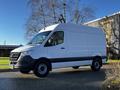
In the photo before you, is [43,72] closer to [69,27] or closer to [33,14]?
[69,27]

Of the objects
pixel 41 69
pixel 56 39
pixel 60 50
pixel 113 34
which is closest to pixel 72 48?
pixel 60 50

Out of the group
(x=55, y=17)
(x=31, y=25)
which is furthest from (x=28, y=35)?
(x=55, y=17)

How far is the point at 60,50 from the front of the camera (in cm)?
1875

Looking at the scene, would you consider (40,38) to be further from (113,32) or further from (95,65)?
(113,32)

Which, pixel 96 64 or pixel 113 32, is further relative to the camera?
pixel 113 32

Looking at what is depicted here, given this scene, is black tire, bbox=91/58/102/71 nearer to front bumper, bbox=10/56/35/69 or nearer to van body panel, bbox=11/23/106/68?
van body panel, bbox=11/23/106/68

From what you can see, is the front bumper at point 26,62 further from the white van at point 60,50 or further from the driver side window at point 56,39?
the driver side window at point 56,39

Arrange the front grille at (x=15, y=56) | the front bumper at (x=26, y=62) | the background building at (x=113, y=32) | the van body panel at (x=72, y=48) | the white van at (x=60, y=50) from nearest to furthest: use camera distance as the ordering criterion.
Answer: the front bumper at (x=26, y=62) → the white van at (x=60, y=50) → the front grille at (x=15, y=56) → the van body panel at (x=72, y=48) → the background building at (x=113, y=32)

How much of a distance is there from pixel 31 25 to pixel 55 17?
415 centimetres

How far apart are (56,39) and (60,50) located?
0.71 meters

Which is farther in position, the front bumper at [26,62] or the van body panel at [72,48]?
the van body panel at [72,48]

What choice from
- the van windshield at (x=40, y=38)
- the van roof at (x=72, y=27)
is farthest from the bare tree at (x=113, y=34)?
the van windshield at (x=40, y=38)

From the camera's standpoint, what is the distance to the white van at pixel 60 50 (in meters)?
17.3

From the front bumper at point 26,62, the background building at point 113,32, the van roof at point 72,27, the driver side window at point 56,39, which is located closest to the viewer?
the front bumper at point 26,62
